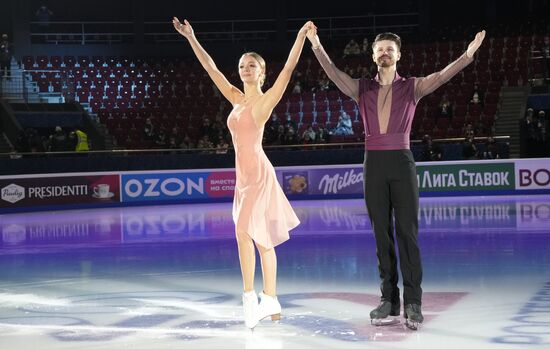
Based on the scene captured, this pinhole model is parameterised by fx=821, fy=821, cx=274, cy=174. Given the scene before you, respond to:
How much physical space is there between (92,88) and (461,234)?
18.8 m

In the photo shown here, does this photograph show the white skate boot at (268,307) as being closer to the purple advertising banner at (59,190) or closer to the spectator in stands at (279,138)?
the purple advertising banner at (59,190)

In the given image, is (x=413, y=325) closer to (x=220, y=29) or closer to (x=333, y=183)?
(x=333, y=183)

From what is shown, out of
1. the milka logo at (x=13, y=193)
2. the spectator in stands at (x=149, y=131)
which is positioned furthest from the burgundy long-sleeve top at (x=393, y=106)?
the spectator in stands at (x=149, y=131)

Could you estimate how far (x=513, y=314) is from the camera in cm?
638

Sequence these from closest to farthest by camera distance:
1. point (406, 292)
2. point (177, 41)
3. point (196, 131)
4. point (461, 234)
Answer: point (406, 292) → point (461, 234) → point (196, 131) → point (177, 41)

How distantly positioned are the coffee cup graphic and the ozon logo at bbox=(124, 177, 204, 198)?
51cm

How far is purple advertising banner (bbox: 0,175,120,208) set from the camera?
20.5 meters

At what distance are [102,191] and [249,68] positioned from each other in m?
16.1

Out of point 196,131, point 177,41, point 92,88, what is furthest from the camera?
point 177,41

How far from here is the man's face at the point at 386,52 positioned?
5.97m

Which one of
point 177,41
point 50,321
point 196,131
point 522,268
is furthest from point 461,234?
point 177,41

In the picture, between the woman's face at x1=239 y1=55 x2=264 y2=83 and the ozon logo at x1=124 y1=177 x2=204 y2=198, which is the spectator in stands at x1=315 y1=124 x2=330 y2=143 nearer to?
the ozon logo at x1=124 y1=177 x2=204 y2=198

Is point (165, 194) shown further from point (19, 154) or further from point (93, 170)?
point (19, 154)

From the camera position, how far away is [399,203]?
5.91 metres
